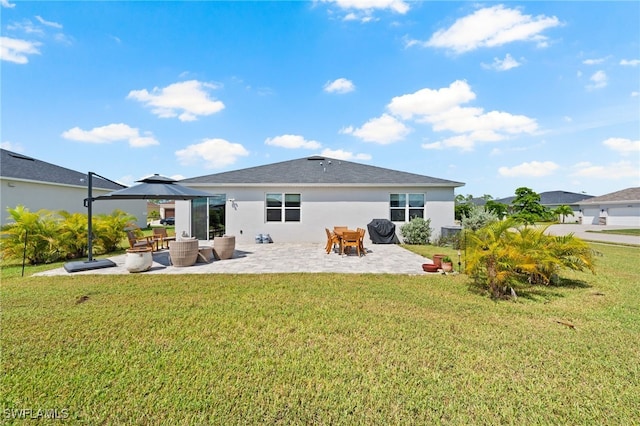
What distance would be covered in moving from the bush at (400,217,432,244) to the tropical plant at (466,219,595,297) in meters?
7.00

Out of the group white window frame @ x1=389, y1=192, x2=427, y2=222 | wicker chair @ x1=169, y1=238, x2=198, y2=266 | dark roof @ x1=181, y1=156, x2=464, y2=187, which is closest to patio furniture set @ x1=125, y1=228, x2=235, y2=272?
wicker chair @ x1=169, y1=238, x2=198, y2=266

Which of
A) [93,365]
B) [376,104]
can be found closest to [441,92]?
[376,104]

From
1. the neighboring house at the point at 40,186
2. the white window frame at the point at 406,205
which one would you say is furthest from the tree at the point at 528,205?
the neighboring house at the point at 40,186

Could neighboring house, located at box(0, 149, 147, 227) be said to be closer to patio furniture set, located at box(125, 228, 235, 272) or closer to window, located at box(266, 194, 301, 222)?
patio furniture set, located at box(125, 228, 235, 272)

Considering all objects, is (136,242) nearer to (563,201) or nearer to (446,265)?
(446,265)

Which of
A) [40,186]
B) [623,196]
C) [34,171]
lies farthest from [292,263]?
[623,196]

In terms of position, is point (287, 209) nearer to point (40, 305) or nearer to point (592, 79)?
point (40, 305)

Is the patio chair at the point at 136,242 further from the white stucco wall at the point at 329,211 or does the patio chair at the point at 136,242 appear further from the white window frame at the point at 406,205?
the white window frame at the point at 406,205

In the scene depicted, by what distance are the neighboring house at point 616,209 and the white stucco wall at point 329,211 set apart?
110 ft

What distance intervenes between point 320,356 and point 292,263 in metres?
5.58

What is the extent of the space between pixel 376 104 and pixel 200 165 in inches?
578

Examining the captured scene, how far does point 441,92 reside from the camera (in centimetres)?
1517

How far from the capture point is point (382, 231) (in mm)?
13297

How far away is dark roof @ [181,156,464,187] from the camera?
13.5m
